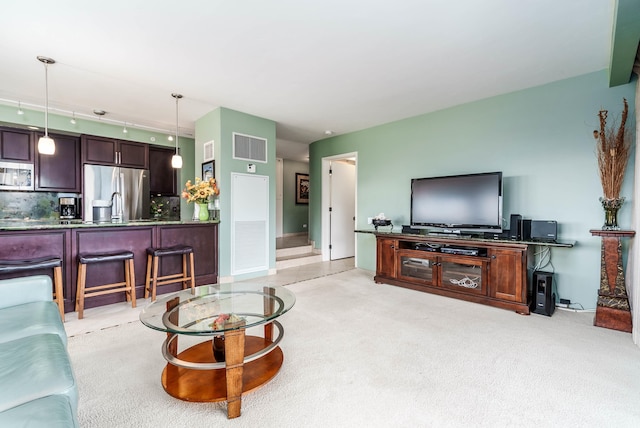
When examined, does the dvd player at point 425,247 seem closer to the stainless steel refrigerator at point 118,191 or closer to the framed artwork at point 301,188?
the stainless steel refrigerator at point 118,191

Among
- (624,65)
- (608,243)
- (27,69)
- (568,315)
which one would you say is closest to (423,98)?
(624,65)

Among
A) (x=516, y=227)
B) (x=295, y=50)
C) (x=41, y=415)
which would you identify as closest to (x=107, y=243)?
(x=41, y=415)

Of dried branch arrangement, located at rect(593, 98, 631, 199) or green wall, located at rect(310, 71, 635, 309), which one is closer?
dried branch arrangement, located at rect(593, 98, 631, 199)

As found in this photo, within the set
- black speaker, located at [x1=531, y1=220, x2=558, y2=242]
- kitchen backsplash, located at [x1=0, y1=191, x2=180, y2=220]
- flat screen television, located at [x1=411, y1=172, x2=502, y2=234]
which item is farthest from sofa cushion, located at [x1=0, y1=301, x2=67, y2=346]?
black speaker, located at [x1=531, y1=220, x2=558, y2=242]

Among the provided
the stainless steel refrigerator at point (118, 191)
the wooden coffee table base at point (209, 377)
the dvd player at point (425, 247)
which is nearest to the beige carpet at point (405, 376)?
the wooden coffee table base at point (209, 377)

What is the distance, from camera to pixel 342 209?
6.40 m

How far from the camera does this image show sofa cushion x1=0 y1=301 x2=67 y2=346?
1.53 m

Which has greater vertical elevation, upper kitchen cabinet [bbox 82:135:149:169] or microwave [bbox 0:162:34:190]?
upper kitchen cabinet [bbox 82:135:149:169]

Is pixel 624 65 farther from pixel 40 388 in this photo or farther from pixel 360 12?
pixel 40 388

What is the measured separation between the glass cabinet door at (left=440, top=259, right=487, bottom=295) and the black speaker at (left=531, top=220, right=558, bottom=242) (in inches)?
23.5

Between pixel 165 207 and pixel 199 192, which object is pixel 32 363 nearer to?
pixel 199 192

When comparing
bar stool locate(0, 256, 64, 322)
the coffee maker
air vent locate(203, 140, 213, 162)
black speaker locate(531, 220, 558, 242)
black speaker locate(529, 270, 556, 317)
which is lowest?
black speaker locate(529, 270, 556, 317)

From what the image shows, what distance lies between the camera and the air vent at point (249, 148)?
4.33m

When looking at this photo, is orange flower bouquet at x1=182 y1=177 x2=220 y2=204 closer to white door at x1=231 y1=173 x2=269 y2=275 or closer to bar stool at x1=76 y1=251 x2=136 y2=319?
white door at x1=231 y1=173 x2=269 y2=275
